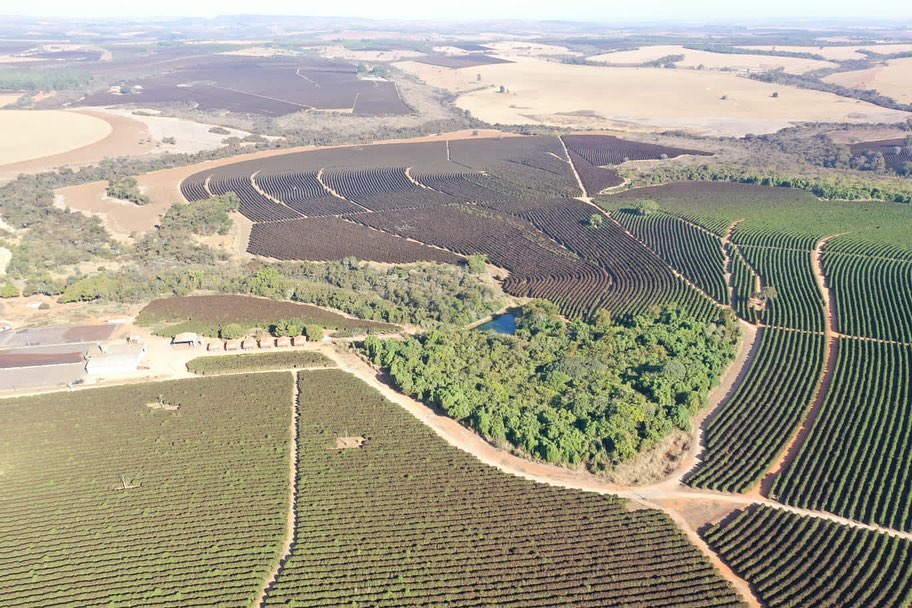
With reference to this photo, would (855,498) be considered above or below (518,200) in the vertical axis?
below

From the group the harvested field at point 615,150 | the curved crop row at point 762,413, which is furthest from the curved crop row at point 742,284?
the harvested field at point 615,150

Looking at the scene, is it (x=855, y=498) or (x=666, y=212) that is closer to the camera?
(x=855, y=498)

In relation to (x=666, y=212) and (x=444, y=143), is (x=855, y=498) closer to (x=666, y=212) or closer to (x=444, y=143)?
(x=666, y=212)

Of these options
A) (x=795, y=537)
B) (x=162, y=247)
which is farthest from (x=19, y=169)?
(x=795, y=537)

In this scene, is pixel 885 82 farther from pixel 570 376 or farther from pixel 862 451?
pixel 570 376

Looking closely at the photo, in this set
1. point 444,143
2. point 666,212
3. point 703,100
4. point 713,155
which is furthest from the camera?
point 703,100

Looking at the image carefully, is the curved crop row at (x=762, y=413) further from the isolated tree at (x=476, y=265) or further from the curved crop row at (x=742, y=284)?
the isolated tree at (x=476, y=265)

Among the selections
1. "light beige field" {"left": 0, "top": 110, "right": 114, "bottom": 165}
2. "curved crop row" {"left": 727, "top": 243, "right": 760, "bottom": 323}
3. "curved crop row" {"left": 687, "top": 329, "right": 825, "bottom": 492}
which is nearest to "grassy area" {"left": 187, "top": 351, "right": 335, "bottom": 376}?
"curved crop row" {"left": 687, "top": 329, "right": 825, "bottom": 492}
